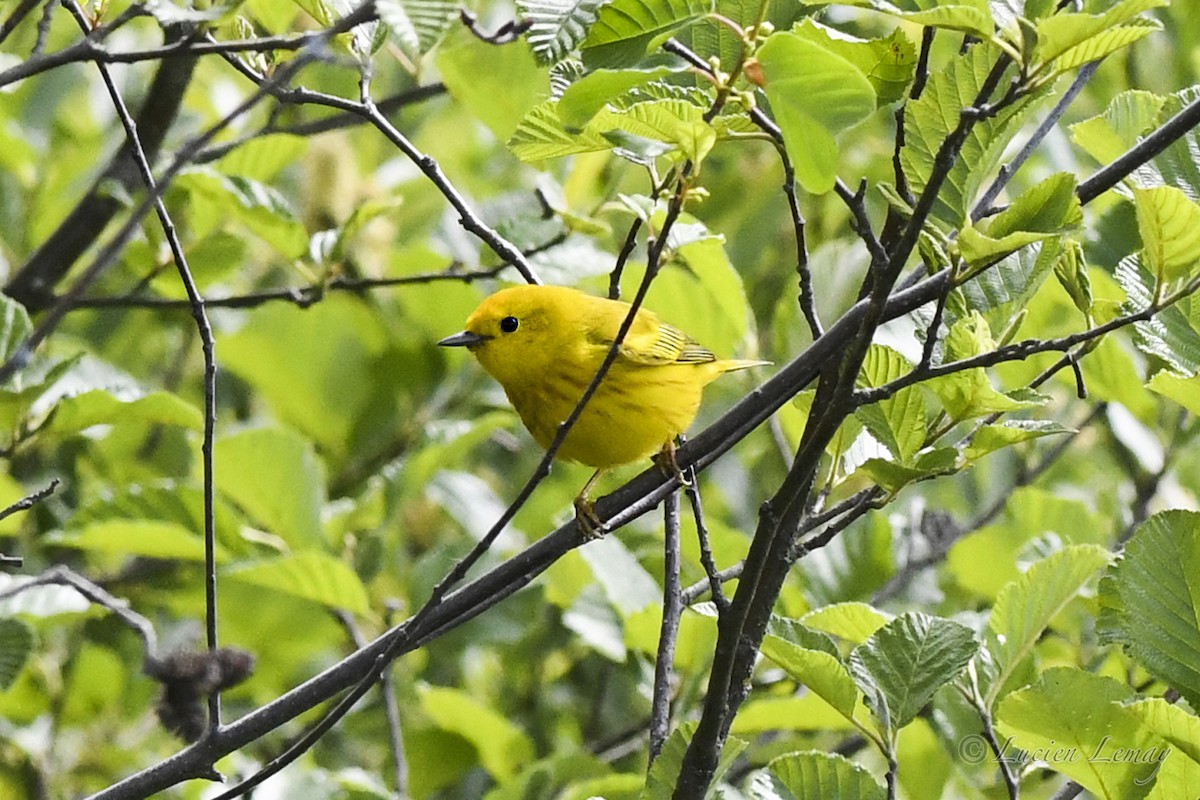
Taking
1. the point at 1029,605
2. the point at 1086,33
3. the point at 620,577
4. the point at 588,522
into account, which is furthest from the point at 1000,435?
the point at 620,577

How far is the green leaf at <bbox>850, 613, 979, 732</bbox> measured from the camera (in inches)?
73.6

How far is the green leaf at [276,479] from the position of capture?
299 cm

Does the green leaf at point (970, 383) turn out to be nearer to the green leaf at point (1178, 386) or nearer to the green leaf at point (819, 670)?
the green leaf at point (1178, 386)

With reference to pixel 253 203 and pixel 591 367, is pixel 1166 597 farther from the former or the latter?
pixel 253 203

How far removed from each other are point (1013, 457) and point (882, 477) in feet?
7.44

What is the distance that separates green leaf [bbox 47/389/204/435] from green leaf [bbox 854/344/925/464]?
54.7 inches

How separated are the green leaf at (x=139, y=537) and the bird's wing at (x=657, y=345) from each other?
100 centimetres

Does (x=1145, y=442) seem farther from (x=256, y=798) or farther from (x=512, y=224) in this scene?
(x=256, y=798)

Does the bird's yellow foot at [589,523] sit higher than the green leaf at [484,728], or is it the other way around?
the bird's yellow foot at [589,523]

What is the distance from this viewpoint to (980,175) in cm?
170

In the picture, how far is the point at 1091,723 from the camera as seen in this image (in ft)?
6.00

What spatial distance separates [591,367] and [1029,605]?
1475 millimetres

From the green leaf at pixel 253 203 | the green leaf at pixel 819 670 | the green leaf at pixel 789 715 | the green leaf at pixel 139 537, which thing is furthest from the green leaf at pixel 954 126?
the green leaf at pixel 139 537

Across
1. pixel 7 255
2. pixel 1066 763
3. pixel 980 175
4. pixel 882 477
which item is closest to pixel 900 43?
pixel 980 175
